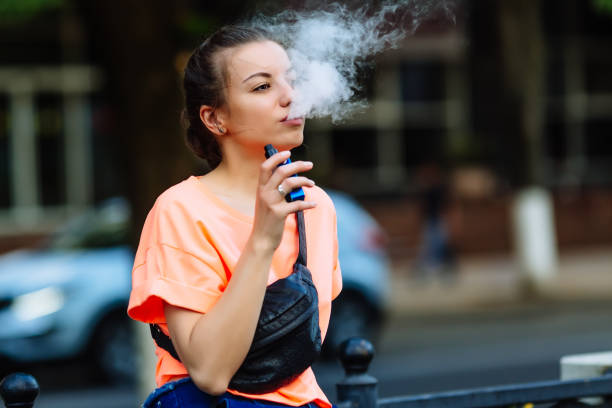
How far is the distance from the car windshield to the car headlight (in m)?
0.72

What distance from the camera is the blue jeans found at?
6.57ft

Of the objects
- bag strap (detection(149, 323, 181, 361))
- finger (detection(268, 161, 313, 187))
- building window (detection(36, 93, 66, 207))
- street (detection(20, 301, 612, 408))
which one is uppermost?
building window (detection(36, 93, 66, 207))

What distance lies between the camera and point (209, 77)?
2.14 meters

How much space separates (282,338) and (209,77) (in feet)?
1.94

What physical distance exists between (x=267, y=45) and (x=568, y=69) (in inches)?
793

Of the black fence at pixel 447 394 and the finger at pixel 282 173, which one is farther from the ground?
the finger at pixel 282 173

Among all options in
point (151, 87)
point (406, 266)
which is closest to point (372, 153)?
point (406, 266)

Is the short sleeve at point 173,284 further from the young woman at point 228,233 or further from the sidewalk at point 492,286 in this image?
the sidewalk at point 492,286

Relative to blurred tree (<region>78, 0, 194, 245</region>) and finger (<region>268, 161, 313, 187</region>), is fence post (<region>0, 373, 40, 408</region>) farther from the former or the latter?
blurred tree (<region>78, 0, 194, 245</region>)

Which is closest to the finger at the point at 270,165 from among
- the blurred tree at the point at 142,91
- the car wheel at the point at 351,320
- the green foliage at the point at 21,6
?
the blurred tree at the point at 142,91

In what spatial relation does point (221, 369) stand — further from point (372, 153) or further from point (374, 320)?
point (372, 153)

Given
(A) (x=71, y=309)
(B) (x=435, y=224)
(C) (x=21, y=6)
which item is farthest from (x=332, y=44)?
(B) (x=435, y=224)

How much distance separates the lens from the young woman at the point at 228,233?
6.24 feet

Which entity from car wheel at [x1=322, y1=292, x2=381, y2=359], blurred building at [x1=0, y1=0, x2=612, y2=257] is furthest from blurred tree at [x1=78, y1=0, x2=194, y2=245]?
blurred building at [x1=0, y1=0, x2=612, y2=257]
